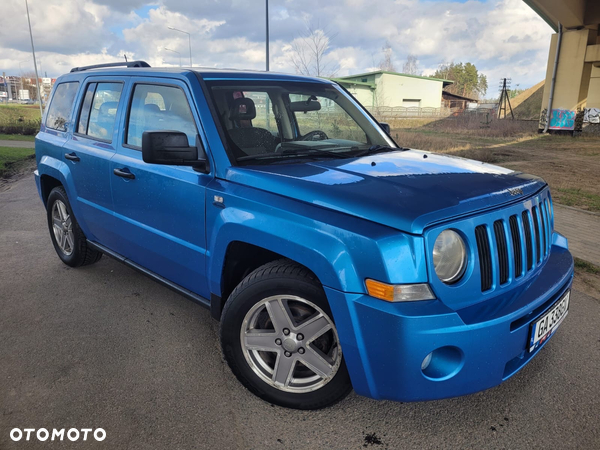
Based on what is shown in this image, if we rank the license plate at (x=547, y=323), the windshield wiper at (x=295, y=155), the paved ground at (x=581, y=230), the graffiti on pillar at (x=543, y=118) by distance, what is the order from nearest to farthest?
the license plate at (x=547, y=323)
the windshield wiper at (x=295, y=155)
the paved ground at (x=581, y=230)
the graffiti on pillar at (x=543, y=118)

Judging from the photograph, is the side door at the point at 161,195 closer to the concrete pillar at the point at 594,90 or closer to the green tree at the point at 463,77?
the concrete pillar at the point at 594,90

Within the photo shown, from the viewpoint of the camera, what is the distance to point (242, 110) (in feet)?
10.3

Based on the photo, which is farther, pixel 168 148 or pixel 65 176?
pixel 65 176

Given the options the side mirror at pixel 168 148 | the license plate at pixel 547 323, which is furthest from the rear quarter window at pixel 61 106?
the license plate at pixel 547 323

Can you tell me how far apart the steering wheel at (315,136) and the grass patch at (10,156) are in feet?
35.2

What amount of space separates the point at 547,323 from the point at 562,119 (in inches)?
1202

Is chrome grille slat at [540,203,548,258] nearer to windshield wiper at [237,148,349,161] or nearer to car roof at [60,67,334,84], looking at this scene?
windshield wiper at [237,148,349,161]

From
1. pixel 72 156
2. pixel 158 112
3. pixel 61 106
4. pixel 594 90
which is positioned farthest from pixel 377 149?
pixel 594 90

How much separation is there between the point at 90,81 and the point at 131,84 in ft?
2.77

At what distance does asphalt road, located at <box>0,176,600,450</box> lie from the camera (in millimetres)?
2406

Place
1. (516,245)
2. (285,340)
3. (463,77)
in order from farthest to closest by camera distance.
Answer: (463,77)
(285,340)
(516,245)

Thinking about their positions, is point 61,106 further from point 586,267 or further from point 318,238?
point 586,267

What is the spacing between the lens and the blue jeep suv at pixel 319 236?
6.89 feet

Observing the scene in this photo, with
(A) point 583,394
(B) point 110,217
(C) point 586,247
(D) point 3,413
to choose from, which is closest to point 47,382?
(D) point 3,413
